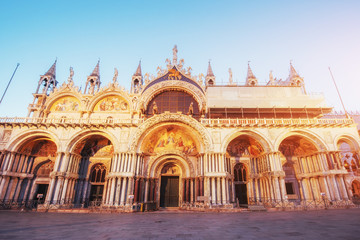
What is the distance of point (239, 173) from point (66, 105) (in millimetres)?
24635

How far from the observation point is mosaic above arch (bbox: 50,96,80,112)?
77.4ft

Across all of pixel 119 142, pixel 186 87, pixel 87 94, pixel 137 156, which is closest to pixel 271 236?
pixel 137 156

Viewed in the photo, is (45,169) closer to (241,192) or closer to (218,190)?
(218,190)

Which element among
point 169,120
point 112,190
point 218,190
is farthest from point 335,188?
point 112,190

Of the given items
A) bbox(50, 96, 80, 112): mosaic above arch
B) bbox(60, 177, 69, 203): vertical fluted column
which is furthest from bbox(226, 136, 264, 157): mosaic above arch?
bbox(50, 96, 80, 112): mosaic above arch

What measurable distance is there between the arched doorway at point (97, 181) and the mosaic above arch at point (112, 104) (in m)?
7.39

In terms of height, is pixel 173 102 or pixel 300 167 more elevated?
pixel 173 102

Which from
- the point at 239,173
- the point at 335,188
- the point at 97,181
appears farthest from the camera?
the point at 97,181

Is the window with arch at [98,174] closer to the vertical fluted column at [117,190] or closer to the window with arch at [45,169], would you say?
the vertical fluted column at [117,190]

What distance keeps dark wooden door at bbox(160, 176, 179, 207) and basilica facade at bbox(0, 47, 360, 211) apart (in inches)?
4.4

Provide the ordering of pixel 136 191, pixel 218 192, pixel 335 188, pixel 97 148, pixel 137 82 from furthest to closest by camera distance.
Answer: pixel 137 82, pixel 97 148, pixel 136 191, pixel 335 188, pixel 218 192

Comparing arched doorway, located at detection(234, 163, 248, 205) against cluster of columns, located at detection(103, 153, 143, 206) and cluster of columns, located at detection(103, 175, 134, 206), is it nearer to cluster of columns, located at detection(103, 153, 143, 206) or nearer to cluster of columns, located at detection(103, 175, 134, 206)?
cluster of columns, located at detection(103, 153, 143, 206)

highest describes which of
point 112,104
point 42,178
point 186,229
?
point 112,104

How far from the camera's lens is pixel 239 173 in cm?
2120
